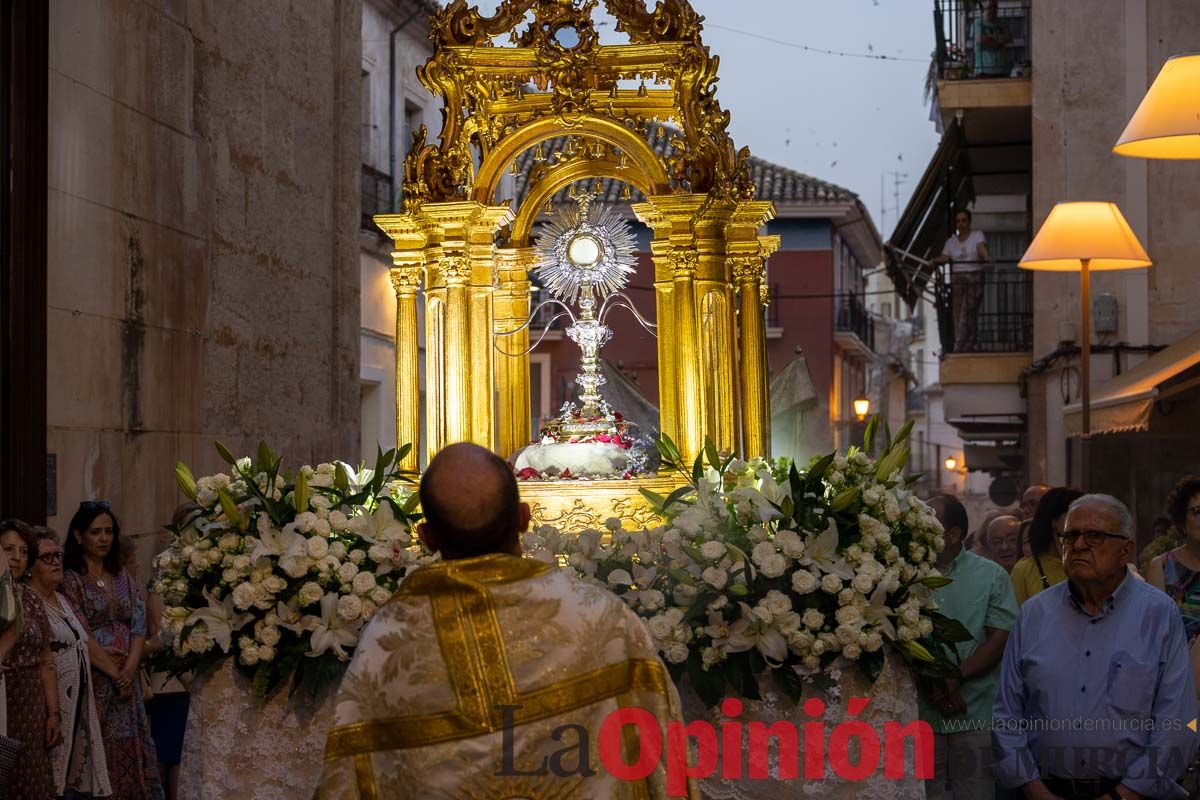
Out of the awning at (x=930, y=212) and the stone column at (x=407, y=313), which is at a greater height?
the awning at (x=930, y=212)

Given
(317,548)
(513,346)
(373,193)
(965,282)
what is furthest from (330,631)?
→ (373,193)

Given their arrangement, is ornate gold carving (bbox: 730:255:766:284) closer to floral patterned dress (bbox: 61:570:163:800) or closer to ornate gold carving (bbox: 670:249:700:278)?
ornate gold carving (bbox: 670:249:700:278)

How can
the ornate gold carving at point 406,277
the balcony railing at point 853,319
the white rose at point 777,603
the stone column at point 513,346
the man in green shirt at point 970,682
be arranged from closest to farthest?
the white rose at point 777,603 < the man in green shirt at point 970,682 < the ornate gold carving at point 406,277 < the stone column at point 513,346 < the balcony railing at point 853,319

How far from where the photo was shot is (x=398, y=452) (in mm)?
5762

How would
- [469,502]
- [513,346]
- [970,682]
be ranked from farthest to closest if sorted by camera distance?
[513,346], [970,682], [469,502]

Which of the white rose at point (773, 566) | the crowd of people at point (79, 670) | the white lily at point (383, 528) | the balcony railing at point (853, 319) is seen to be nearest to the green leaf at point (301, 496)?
the white lily at point (383, 528)

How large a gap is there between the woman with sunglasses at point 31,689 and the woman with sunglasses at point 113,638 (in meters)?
0.69

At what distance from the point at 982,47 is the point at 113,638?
11.3 m

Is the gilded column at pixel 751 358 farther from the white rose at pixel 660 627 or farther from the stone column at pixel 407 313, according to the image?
the white rose at pixel 660 627

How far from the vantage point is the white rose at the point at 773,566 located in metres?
5.03

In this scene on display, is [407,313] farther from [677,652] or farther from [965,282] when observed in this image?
[965,282]

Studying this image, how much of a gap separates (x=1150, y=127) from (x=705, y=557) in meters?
1.82

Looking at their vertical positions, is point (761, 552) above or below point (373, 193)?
below

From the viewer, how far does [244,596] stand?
5.23m
